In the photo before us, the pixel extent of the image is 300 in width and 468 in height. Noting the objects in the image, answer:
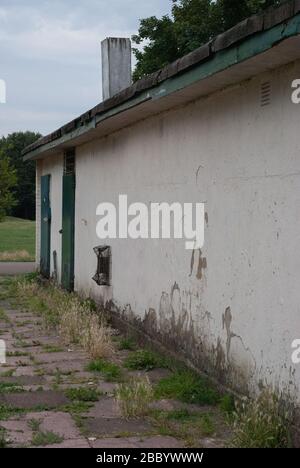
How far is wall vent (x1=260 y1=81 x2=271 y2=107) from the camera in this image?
5.66 meters

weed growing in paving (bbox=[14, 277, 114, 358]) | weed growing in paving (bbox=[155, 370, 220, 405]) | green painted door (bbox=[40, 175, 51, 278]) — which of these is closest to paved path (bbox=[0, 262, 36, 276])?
green painted door (bbox=[40, 175, 51, 278])

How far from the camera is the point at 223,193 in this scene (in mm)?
6570

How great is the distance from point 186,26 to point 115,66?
11.9 metres

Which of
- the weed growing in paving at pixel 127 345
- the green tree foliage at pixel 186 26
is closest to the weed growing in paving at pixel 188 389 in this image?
the weed growing in paving at pixel 127 345

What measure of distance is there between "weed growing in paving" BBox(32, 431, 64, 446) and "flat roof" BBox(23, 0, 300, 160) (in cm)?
289

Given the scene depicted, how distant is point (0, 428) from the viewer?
5504 mm

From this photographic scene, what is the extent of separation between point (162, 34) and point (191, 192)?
65.5 ft

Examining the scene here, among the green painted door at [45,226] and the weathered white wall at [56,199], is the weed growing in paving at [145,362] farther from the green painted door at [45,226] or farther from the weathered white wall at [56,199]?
the green painted door at [45,226]

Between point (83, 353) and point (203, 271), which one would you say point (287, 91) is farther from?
point (83, 353)

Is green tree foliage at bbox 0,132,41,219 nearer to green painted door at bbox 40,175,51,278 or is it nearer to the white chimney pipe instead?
green painted door at bbox 40,175,51,278

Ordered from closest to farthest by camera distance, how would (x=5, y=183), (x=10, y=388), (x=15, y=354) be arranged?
(x=10, y=388) < (x=15, y=354) < (x=5, y=183)

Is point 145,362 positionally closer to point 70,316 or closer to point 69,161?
point 70,316

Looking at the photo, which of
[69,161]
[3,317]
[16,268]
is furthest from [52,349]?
[16,268]
